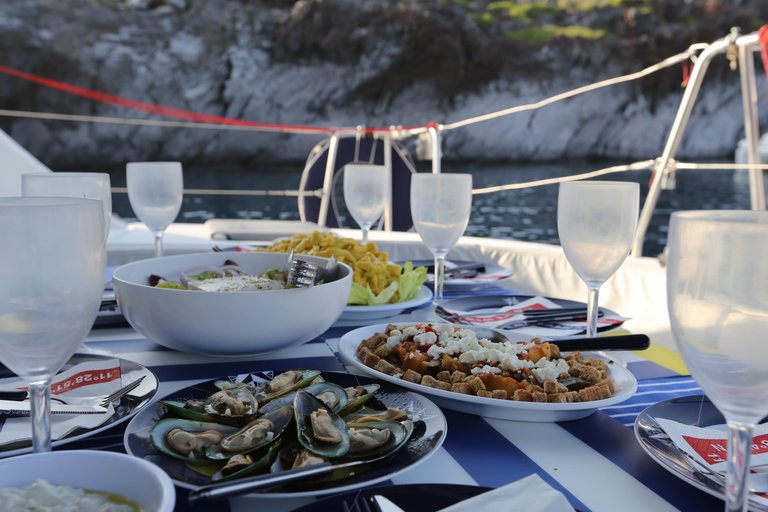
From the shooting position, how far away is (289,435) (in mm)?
404

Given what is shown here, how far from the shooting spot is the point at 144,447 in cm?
39

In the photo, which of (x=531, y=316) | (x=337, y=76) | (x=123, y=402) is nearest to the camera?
(x=123, y=402)

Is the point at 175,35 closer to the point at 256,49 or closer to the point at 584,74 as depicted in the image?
the point at 256,49

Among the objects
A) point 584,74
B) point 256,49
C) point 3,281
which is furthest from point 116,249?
point 584,74

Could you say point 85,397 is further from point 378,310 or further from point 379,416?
point 378,310

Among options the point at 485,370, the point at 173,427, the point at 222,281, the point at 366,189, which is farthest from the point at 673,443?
the point at 366,189

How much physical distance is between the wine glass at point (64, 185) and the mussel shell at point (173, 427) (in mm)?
368

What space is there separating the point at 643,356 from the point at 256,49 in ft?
72.8

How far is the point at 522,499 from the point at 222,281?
43cm

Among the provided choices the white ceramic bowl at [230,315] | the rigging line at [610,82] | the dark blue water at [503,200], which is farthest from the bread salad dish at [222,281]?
the dark blue water at [503,200]

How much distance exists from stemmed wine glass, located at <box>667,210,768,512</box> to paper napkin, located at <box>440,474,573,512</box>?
0.08 meters

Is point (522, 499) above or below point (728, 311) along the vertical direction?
below

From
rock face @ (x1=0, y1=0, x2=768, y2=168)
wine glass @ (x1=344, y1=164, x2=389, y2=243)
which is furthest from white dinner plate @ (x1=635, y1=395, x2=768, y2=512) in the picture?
rock face @ (x1=0, y1=0, x2=768, y2=168)

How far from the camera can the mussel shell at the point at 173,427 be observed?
38cm
